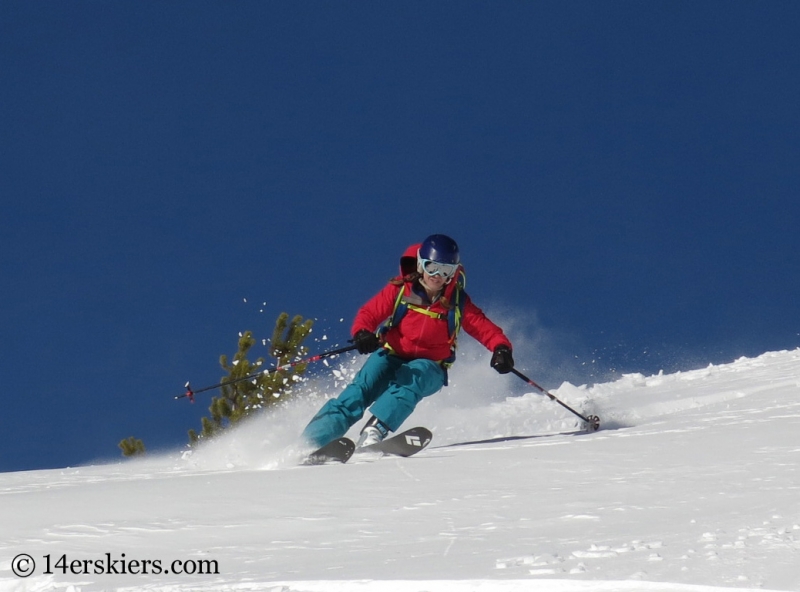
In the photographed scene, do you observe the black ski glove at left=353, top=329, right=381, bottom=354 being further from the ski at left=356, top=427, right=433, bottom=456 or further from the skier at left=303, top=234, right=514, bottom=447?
the ski at left=356, top=427, right=433, bottom=456

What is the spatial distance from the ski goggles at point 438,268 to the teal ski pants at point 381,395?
0.71 metres

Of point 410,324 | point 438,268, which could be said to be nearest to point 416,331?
point 410,324

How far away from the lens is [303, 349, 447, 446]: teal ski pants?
6957 mm

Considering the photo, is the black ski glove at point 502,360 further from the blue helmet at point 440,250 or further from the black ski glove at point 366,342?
the black ski glove at point 366,342

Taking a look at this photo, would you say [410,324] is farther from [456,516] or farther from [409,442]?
[456,516]

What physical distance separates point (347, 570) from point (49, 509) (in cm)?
210

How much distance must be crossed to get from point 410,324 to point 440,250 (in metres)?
0.65

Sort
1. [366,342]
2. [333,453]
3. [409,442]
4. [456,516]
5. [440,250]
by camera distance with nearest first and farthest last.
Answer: [456,516] → [333,453] → [409,442] → [366,342] → [440,250]

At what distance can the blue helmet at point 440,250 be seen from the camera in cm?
736

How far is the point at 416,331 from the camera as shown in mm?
7543

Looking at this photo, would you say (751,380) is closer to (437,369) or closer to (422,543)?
(437,369)

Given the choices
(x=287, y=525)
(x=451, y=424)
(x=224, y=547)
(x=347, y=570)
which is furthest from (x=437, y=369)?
(x=347, y=570)

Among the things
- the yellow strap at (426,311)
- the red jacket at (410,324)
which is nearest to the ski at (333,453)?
the red jacket at (410,324)

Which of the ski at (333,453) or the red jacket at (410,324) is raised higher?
the red jacket at (410,324)
